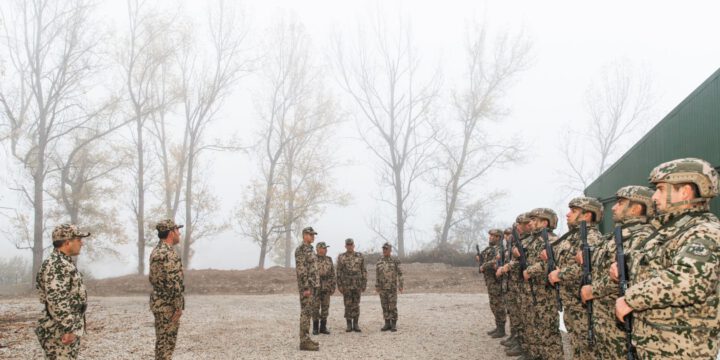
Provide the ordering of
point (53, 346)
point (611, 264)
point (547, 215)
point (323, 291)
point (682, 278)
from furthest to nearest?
point (323, 291) < point (547, 215) < point (53, 346) < point (611, 264) < point (682, 278)

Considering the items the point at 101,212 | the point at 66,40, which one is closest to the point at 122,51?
the point at 66,40

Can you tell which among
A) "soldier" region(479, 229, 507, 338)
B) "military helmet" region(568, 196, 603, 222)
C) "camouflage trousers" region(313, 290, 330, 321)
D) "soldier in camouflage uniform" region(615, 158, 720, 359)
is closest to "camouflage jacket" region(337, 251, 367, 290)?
"camouflage trousers" region(313, 290, 330, 321)

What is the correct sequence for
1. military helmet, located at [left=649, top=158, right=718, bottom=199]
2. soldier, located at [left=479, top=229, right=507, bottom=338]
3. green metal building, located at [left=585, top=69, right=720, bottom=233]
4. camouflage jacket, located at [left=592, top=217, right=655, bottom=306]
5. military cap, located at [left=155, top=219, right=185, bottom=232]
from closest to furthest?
military helmet, located at [left=649, top=158, right=718, bottom=199], camouflage jacket, located at [left=592, top=217, right=655, bottom=306], military cap, located at [left=155, top=219, right=185, bottom=232], green metal building, located at [left=585, top=69, right=720, bottom=233], soldier, located at [left=479, top=229, right=507, bottom=338]

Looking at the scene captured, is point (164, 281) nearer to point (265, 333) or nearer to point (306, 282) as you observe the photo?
point (306, 282)

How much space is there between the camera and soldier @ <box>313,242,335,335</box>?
962cm

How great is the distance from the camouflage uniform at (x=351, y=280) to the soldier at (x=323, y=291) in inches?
9.6

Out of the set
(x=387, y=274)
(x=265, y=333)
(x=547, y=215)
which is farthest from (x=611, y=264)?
(x=265, y=333)

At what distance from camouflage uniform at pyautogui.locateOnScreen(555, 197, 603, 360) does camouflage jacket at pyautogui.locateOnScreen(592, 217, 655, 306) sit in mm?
643

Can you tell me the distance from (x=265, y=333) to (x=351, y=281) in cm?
208

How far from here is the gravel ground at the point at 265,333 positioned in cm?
793

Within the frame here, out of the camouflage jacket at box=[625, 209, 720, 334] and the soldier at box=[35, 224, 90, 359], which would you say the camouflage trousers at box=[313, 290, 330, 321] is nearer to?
the soldier at box=[35, 224, 90, 359]

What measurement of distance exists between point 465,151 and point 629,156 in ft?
62.7

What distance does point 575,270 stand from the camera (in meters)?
4.99

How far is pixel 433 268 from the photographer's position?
941 inches
